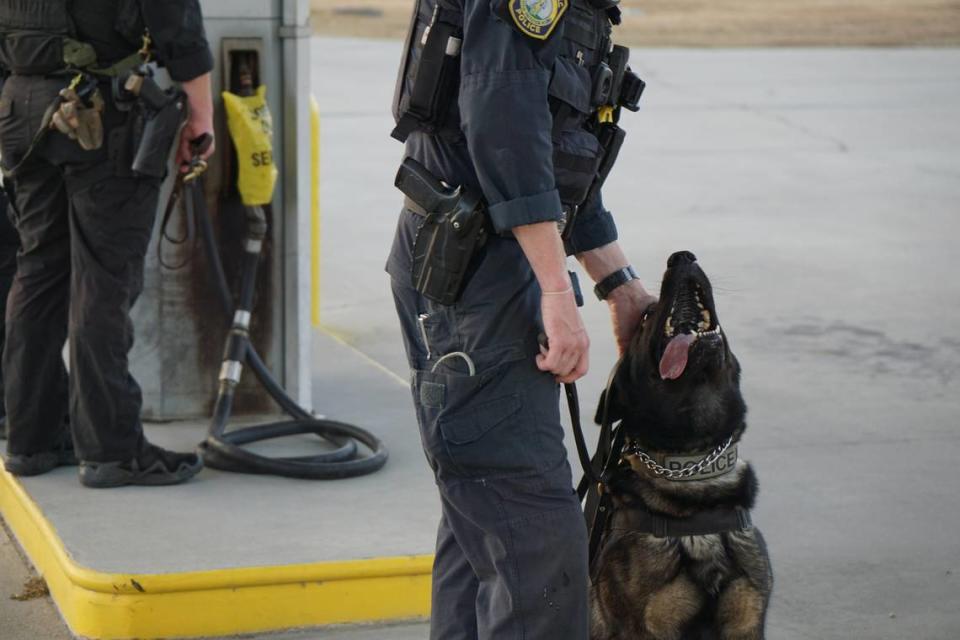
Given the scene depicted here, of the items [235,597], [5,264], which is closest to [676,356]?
[235,597]

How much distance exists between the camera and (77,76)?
4223mm

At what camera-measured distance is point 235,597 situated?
12.7 ft

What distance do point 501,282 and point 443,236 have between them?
0.45 ft

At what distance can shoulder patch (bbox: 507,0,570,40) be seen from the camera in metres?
2.71

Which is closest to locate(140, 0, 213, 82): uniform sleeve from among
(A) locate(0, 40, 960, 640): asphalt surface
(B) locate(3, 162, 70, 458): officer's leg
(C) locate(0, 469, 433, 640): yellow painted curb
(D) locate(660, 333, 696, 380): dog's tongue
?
(B) locate(3, 162, 70, 458): officer's leg

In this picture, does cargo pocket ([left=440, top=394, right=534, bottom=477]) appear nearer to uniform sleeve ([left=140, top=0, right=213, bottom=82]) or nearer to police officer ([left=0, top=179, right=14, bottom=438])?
uniform sleeve ([left=140, top=0, right=213, bottom=82])

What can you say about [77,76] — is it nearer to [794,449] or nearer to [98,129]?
[98,129]

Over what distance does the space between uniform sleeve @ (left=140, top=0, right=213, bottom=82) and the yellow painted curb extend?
1.30 m

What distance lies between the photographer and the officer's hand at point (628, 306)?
3.33 m

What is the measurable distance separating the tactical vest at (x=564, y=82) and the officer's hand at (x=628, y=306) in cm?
31

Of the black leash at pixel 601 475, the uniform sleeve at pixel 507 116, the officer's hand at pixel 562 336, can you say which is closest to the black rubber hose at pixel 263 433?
the black leash at pixel 601 475

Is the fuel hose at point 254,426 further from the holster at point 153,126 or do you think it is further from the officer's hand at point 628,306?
the officer's hand at point 628,306

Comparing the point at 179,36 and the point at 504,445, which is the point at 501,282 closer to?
the point at 504,445

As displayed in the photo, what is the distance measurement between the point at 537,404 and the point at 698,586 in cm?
59
